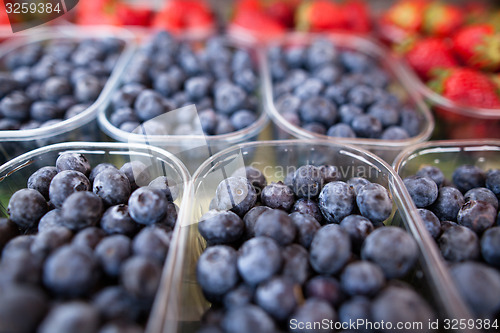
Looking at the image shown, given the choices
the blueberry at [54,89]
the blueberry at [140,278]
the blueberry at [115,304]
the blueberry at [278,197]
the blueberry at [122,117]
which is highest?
the blueberry at [54,89]

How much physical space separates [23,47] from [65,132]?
917mm

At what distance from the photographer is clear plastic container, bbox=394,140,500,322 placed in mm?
1236

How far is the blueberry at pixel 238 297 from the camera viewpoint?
752 mm

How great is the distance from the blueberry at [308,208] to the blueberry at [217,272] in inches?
11.2

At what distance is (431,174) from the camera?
1147 mm

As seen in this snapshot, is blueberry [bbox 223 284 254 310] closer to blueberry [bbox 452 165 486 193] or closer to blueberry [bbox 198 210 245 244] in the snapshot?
blueberry [bbox 198 210 245 244]

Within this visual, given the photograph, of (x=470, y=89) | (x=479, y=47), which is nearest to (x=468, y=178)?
(x=470, y=89)

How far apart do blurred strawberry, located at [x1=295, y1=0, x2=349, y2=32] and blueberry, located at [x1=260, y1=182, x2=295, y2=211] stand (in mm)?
1487

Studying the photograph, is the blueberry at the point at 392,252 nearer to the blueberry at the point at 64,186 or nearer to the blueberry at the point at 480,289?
the blueberry at the point at 480,289

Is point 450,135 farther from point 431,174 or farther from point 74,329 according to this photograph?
point 74,329

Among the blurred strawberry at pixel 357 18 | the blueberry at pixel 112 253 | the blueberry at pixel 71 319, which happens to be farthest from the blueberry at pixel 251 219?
the blurred strawberry at pixel 357 18

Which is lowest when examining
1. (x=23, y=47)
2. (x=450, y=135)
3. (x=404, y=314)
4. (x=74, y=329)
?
(x=450, y=135)

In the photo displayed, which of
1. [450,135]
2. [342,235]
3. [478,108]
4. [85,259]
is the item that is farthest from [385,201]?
[478,108]

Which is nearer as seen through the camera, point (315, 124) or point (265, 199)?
point (265, 199)
